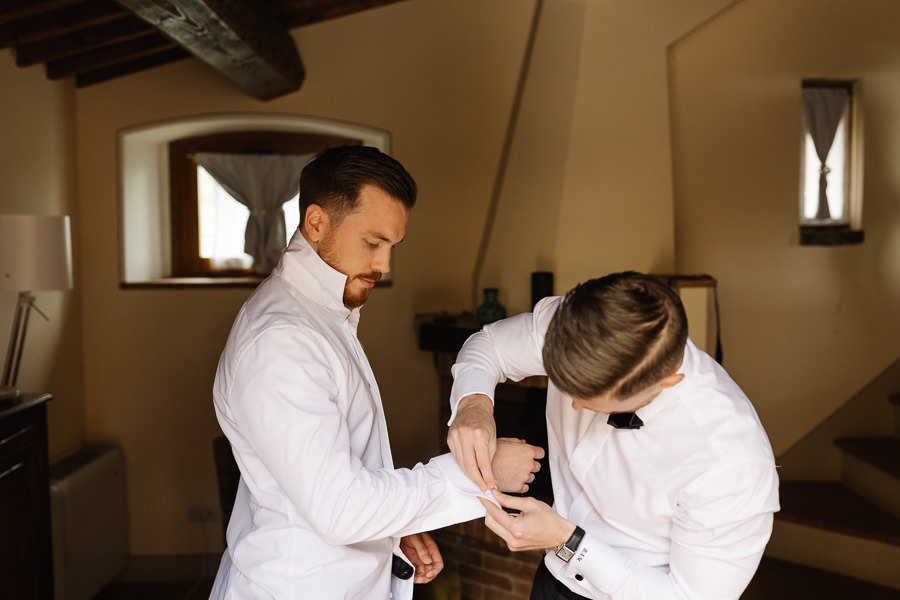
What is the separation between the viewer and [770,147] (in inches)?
155

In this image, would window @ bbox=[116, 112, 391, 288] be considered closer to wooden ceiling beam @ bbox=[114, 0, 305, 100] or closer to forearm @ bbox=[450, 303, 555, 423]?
wooden ceiling beam @ bbox=[114, 0, 305, 100]

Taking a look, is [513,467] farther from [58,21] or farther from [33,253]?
[58,21]

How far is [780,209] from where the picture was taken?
13.0 feet

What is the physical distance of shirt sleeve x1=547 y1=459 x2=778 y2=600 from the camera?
3.54 ft

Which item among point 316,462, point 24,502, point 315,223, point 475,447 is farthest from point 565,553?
point 24,502

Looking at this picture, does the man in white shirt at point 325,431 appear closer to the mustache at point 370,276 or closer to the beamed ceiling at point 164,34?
the mustache at point 370,276

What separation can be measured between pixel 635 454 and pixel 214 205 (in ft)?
11.9

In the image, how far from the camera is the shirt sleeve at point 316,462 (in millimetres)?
1104

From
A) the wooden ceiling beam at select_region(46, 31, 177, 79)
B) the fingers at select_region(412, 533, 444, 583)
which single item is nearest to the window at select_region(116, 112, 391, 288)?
the wooden ceiling beam at select_region(46, 31, 177, 79)

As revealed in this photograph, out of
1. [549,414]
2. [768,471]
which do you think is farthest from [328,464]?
[768,471]

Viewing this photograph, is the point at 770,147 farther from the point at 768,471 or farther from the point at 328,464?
the point at 328,464

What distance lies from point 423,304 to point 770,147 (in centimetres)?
223

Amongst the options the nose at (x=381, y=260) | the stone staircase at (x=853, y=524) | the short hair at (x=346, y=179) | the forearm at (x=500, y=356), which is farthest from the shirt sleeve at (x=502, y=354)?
the stone staircase at (x=853, y=524)

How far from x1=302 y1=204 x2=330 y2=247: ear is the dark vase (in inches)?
92.9
